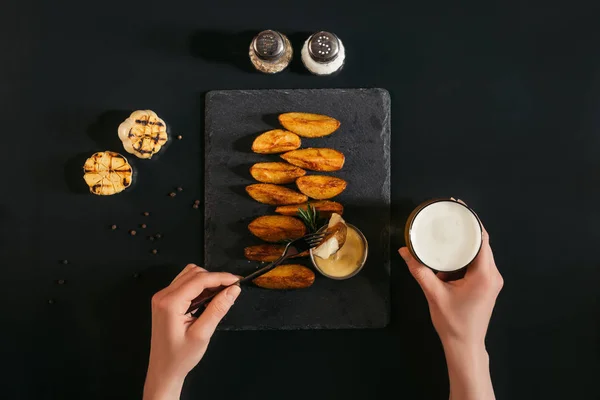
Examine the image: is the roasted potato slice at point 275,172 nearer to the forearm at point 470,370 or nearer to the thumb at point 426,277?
the thumb at point 426,277

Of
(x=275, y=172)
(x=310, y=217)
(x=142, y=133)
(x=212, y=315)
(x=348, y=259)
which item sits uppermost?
(x=142, y=133)

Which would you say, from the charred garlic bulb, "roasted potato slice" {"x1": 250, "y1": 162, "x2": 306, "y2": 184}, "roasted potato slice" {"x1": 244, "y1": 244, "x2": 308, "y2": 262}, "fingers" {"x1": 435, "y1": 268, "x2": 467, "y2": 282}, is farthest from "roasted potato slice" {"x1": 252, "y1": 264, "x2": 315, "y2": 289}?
the charred garlic bulb

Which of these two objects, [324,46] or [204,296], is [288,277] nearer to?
[204,296]

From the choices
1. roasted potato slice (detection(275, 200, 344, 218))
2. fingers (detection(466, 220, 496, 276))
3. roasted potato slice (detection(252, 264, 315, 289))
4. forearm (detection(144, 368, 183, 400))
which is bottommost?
forearm (detection(144, 368, 183, 400))

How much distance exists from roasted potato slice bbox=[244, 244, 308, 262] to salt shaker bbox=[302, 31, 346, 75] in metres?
0.52

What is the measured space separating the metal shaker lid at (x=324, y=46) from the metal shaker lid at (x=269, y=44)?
0.28 feet

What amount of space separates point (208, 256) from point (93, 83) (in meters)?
0.63

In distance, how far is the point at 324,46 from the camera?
1355 mm

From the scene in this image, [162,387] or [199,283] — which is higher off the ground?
[199,283]

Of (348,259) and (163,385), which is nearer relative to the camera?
(163,385)

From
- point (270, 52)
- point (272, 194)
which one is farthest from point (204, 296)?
point (270, 52)

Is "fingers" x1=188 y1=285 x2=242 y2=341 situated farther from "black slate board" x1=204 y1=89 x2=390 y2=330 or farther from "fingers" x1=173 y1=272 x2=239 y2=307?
"black slate board" x1=204 y1=89 x2=390 y2=330

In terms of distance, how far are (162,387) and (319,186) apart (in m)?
0.68

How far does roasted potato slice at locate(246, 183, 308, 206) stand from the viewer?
1416 mm
